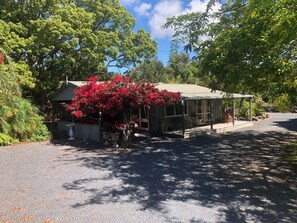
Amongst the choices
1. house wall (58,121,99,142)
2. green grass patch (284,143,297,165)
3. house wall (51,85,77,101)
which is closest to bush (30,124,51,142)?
house wall (58,121,99,142)

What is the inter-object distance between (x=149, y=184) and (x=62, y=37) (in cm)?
1371

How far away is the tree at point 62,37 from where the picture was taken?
699 inches

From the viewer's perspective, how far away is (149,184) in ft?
24.8

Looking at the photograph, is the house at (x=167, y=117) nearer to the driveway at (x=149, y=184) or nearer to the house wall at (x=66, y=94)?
the house wall at (x=66, y=94)

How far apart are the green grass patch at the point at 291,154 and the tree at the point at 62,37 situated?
1369 cm

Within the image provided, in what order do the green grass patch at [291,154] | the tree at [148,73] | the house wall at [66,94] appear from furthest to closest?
the tree at [148,73], the house wall at [66,94], the green grass patch at [291,154]

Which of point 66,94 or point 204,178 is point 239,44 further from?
point 66,94

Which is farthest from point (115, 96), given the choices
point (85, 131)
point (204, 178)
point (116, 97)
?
point (204, 178)

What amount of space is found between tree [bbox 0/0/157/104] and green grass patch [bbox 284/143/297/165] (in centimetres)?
1369

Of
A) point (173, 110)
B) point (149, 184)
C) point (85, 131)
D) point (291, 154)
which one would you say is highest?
point (173, 110)

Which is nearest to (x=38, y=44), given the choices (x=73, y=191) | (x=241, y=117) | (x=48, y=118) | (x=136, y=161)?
(x=48, y=118)

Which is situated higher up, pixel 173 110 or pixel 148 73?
pixel 148 73

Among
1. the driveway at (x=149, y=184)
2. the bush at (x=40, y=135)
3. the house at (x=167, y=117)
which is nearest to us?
the driveway at (x=149, y=184)

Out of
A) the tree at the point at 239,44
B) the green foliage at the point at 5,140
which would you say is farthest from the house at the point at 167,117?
the tree at the point at 239,44
